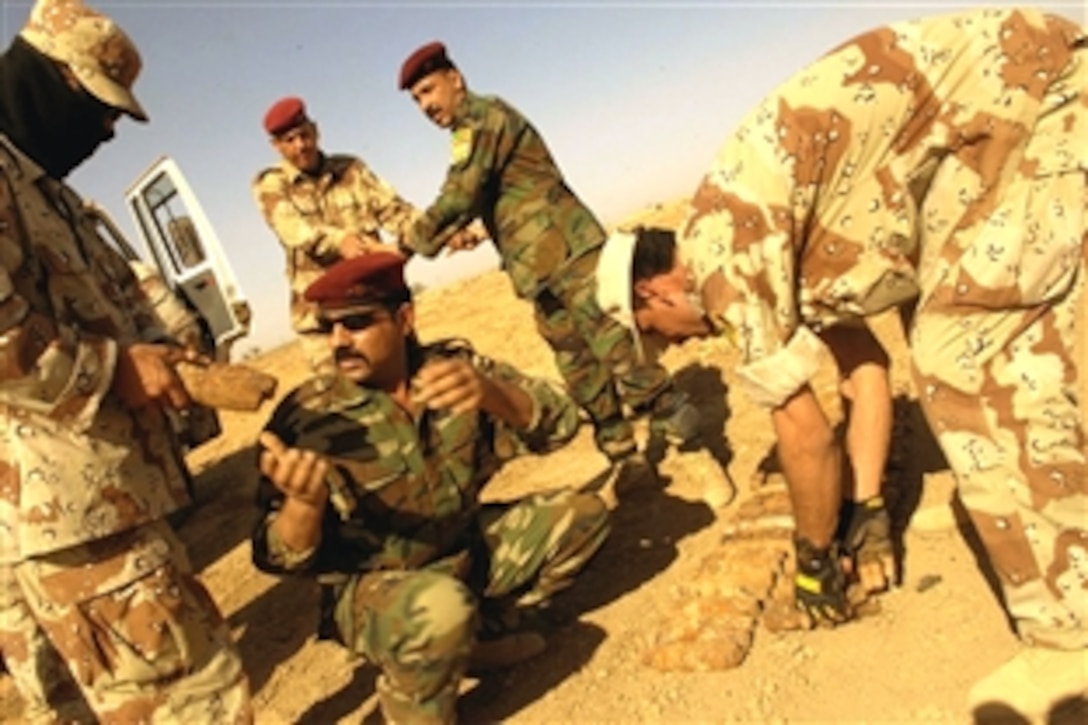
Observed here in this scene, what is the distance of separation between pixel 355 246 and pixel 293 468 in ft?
9.14

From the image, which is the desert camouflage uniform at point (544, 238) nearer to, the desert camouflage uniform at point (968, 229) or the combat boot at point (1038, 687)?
the desert camouflage uniform at point (968, 229)

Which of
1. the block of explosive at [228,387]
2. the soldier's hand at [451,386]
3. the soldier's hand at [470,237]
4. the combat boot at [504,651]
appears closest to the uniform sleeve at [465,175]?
the soldier's hand at [470,237]

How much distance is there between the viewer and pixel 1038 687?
236cm

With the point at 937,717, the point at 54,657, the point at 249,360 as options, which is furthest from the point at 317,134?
the point at 249,360

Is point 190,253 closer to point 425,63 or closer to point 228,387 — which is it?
point 425,63

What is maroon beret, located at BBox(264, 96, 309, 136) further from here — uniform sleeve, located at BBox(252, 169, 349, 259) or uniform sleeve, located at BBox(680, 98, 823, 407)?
uniform sleeve, located at BBox(680, 98, 823, 407)

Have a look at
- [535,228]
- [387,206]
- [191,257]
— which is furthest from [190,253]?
[535,228]

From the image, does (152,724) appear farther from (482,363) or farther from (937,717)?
(937,717)

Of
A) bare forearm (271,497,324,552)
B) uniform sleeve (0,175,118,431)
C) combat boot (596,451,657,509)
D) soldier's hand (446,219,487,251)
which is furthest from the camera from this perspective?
soldier's hand (446,219,487,251)

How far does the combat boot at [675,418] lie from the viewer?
13.7 feet

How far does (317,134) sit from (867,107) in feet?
12.3

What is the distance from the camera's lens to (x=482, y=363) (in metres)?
3.23

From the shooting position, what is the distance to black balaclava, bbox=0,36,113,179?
238 centimetres

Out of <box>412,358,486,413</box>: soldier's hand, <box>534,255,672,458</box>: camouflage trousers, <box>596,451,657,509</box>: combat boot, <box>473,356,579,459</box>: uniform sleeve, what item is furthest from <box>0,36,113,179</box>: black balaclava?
<box>596,451,657,509</box>: combat boot
